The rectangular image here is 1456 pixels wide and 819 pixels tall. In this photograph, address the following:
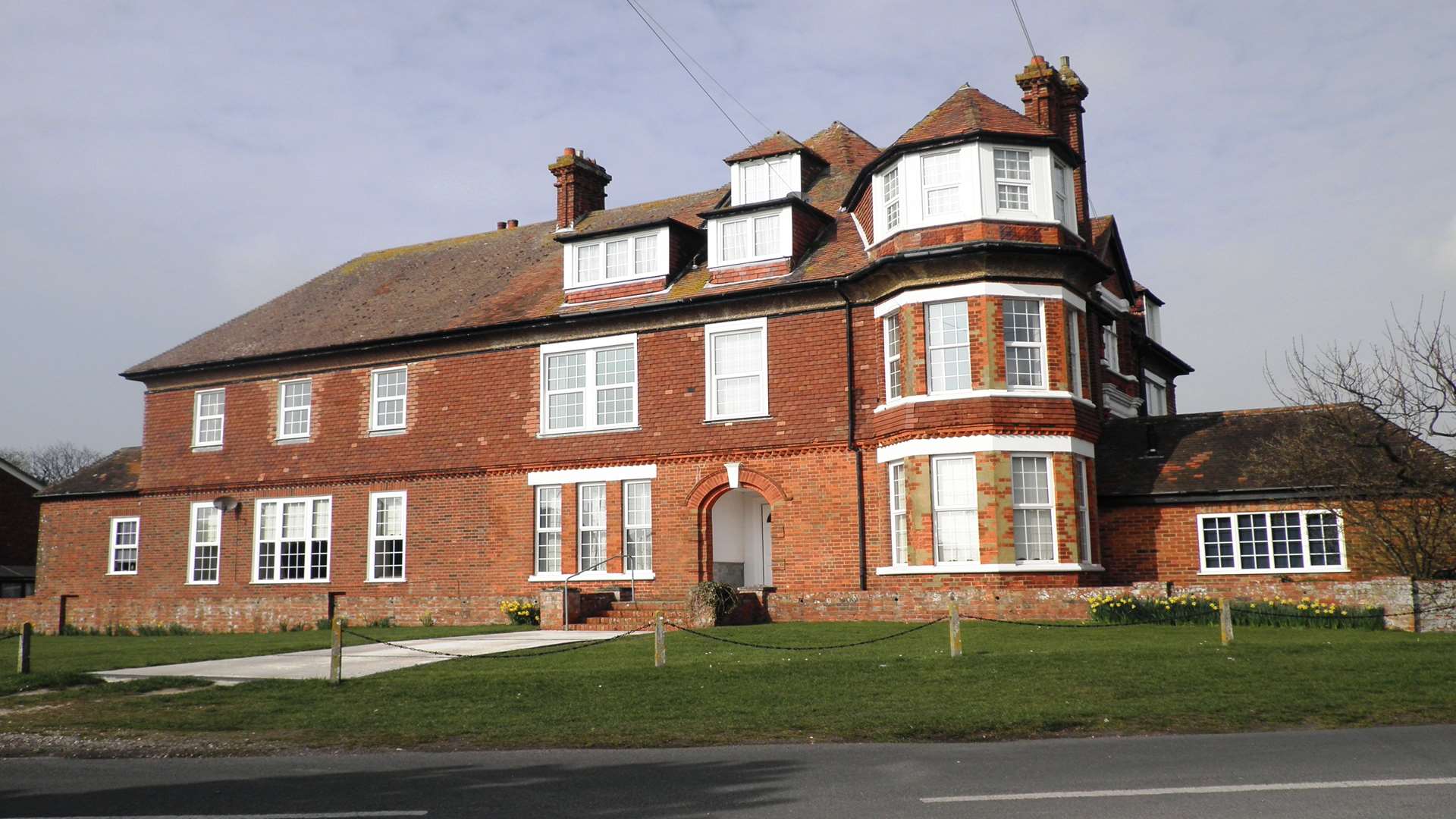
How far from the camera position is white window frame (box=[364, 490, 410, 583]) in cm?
2936

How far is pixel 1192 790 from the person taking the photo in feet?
27.3

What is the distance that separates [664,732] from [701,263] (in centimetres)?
1819

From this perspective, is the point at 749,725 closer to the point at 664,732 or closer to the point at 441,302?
the point at 664,732

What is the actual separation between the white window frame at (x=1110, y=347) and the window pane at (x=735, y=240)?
9192mm

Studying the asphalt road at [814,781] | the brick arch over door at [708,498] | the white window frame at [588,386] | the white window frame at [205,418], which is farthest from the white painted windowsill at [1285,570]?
the white window frame at [205,418]

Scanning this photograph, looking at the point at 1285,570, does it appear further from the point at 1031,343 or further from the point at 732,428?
the point at 732,428

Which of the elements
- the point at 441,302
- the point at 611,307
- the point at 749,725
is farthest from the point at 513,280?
the point at 749,725

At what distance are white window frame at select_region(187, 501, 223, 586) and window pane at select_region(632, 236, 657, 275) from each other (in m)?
13.4

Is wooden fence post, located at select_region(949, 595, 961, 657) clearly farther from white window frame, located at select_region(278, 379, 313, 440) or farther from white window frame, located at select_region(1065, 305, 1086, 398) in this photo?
white window frame, located at select_region(278, 379, 313, 440)

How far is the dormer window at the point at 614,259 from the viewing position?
28078 mm

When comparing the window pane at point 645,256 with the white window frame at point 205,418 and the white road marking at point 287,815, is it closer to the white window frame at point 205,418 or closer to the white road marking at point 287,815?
the white window frame at point 205,418

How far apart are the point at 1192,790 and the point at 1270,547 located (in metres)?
16.4

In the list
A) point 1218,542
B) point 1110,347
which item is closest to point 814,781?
point 1218,542

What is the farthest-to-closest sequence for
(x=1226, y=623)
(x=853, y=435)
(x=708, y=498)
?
(x=708, y=498) → (x=853, y=435) → (x=1226, y=623)
